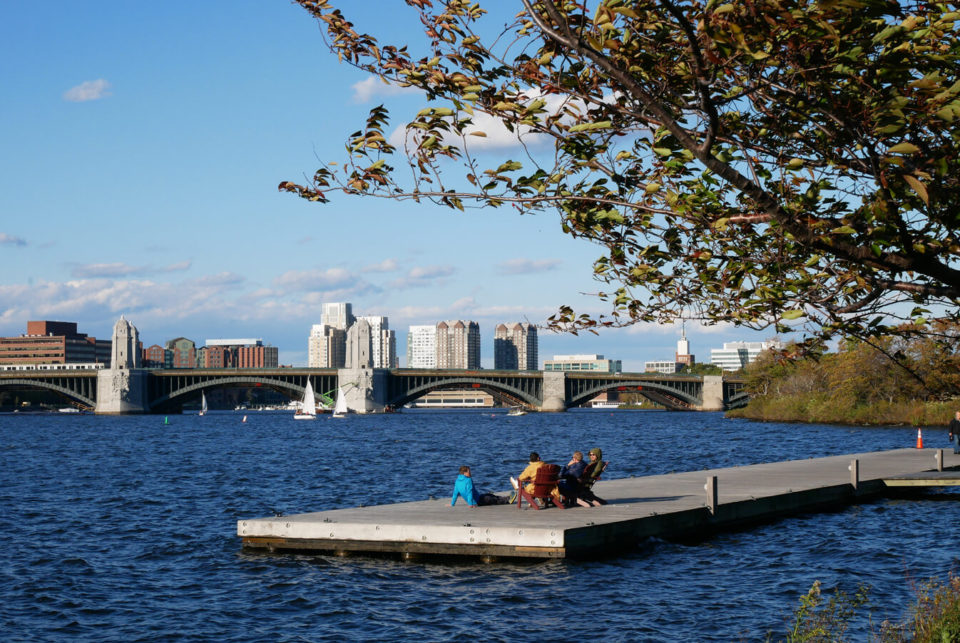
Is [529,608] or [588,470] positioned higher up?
[588,470]

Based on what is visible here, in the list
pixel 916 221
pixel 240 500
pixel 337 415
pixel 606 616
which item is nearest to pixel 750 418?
pixel 337 415

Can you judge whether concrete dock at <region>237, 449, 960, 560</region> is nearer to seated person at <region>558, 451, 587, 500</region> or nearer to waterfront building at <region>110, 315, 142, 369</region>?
seated person at <region>558, 451, 587, 500</region>

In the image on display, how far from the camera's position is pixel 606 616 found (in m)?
19.7

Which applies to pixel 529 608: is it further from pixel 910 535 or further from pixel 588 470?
pixel 910 535

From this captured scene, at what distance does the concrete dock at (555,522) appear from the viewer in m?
24.1

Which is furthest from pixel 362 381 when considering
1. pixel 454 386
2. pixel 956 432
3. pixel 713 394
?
pixel 956 432

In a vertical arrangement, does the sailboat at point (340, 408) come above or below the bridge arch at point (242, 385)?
below

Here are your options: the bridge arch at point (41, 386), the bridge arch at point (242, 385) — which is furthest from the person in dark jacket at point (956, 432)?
the bridge arch at point (41, 386)

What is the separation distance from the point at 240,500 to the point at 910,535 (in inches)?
1048

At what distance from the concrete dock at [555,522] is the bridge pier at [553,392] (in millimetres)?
150641

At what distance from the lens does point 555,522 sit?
82.7ft

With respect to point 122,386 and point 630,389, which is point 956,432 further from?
point 122,386

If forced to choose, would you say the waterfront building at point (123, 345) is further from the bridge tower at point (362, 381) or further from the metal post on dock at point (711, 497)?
the metal post on dock at point (711, 497)

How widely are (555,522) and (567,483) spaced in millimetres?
3307
